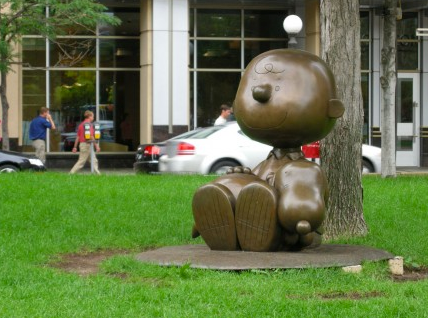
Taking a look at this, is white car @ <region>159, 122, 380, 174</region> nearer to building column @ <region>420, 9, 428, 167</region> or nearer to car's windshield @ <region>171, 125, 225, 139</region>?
car's windshield @ <region>171, 125, 225, 139</region>

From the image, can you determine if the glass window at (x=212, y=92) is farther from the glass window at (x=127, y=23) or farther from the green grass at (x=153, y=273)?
the green grass at (x=153, y=273)

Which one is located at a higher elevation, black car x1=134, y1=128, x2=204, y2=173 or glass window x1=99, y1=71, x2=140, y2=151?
glass window x1=99, y1=71, x2=140, y2=151

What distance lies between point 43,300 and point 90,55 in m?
21.7

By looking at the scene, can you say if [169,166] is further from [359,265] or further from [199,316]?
[199,316]

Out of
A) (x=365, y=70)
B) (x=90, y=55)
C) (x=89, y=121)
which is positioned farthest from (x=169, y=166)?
(x=365, y=70)

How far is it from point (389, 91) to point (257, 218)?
12.9 metres

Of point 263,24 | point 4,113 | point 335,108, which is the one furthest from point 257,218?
point 263,24

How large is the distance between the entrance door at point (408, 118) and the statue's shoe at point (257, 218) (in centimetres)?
2126

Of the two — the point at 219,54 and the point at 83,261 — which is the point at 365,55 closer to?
the point at 219,54

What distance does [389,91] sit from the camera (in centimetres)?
2050

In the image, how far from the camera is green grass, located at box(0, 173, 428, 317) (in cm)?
650

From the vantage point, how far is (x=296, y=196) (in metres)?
8.05

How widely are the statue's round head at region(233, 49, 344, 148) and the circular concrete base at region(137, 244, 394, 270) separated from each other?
106cm

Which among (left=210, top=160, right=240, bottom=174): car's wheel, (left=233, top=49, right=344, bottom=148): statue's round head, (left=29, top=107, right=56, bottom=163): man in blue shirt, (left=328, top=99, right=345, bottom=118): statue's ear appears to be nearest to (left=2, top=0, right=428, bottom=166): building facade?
(left=29, top=107, right=56, bottom=163): man in blue shirt
